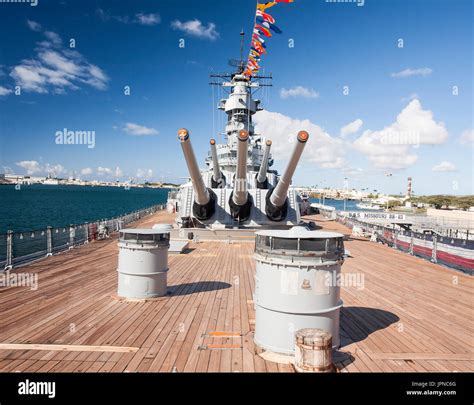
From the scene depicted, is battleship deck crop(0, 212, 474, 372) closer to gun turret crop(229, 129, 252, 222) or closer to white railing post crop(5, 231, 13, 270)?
white railing post crop(5, 231, 13, 270)

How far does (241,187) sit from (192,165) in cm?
320

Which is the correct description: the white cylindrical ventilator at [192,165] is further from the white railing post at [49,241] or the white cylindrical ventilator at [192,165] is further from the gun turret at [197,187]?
the white railing post at [49,241]

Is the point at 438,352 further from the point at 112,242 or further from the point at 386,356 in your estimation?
the point at 112,242

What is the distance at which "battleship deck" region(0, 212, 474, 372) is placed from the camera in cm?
448

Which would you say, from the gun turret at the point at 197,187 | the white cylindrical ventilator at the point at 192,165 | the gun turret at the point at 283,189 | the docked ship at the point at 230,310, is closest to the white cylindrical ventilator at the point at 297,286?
the docked ship at the point at 230,310

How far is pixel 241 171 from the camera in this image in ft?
43.1

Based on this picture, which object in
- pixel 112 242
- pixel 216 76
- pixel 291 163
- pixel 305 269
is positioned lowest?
pixel 112 242

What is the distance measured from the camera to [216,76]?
34.8m

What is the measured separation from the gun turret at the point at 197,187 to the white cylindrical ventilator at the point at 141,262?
3.86 metres

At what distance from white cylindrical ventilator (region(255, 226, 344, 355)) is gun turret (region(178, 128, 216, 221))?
609 cm

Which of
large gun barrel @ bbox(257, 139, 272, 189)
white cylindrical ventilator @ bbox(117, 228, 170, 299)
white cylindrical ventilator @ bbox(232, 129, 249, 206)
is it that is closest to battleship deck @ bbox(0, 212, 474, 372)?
white cylindrical ventilator @ bbox(117, 228, 170, 299)

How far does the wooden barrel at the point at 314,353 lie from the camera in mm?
3984
